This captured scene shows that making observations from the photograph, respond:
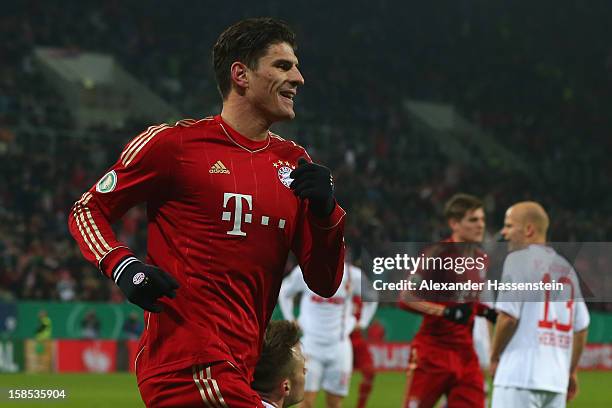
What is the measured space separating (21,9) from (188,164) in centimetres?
3091

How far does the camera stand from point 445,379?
8.62 metres

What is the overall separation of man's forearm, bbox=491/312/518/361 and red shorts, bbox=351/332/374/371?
700 cm

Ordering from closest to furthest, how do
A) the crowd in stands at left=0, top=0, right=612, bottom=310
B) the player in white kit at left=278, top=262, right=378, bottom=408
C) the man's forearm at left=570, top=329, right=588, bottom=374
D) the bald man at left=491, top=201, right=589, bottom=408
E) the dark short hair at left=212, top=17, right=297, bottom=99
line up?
the dark short hair at left=212, top=17, right=297, bottom=99, the bald man at left=491, top=201, right=589, bottom=408, the man's forearm at left=570, top=329, right=588, bottom=374, the player in white kit at left=278, top=262, right=378, bottom=408, the crowd in stands at left=0, top=0, right=612, bottom=310

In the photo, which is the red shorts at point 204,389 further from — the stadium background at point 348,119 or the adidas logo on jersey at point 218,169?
the stadium background at point 348,119

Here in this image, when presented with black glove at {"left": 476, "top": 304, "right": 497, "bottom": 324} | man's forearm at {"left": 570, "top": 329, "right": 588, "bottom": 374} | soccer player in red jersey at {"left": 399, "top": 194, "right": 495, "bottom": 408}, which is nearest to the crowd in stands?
soccer player in red jersey at {"left": 399, "top": 194, "right": 495, "bottom": 408}

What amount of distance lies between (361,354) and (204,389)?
10585mm

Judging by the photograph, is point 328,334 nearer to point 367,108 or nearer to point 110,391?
point 110,391

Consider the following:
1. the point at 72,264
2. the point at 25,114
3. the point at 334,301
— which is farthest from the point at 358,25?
the point at 334,301

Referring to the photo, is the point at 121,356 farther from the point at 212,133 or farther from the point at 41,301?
the point at 212,133

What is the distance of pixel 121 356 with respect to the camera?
21.7 m

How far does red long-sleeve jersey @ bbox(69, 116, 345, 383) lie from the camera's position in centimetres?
385

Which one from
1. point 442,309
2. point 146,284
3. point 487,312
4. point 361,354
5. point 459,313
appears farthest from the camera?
point 361,354

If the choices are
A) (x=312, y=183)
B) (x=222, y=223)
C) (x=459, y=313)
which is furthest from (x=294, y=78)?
(x=459, y=313)

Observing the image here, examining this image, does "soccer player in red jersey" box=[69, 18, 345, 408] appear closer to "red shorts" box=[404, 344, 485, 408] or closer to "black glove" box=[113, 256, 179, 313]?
"black glove" box=[113, 256, 179, 313]
